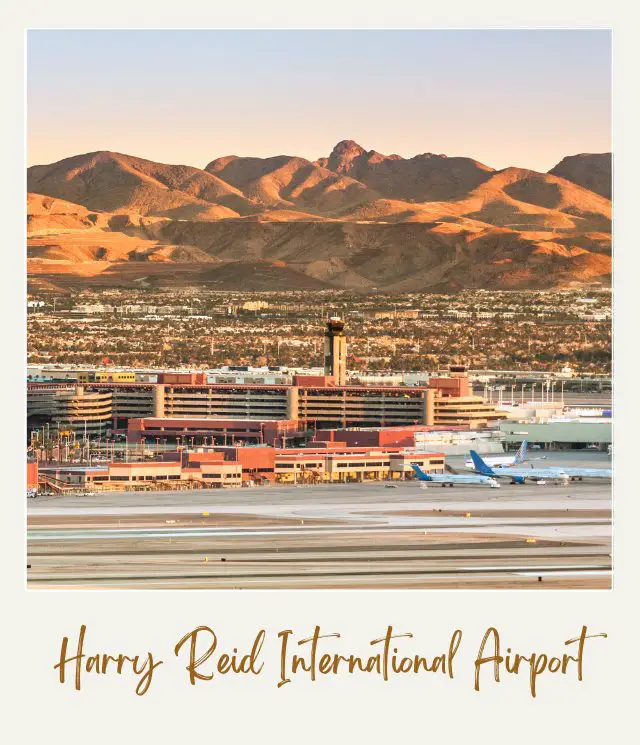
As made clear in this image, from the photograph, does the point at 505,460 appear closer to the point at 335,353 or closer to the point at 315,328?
the point at 335,353

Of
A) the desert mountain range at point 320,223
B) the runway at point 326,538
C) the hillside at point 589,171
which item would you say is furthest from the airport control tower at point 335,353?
the desert mountain range at point 320,223

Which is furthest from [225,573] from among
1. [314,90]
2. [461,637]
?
[314,90]

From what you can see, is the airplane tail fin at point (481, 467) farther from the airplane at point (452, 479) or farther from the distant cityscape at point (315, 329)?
the distant cityscape at point (315, 329)

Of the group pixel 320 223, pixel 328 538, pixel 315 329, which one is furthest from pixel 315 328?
pixel 328 538

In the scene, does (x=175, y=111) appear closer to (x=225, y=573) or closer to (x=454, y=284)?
(x=225, y=573)

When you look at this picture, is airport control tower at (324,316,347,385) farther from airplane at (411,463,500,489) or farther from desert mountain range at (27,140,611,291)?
desert mountain range at (27,140,611,291)

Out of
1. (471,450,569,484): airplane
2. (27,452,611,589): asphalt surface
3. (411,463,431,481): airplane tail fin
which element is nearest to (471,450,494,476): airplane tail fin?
(471,450,569,484): airplane
